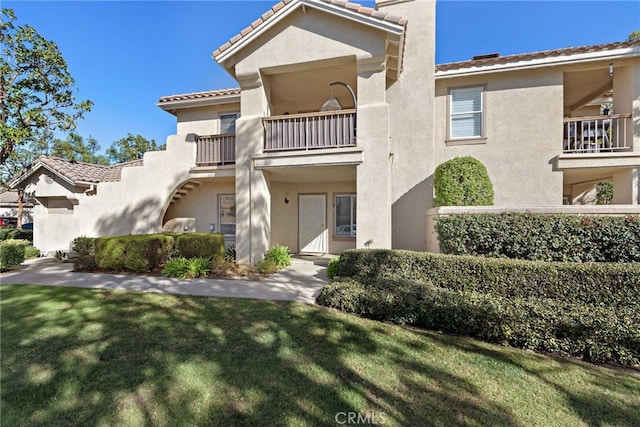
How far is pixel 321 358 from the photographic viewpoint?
13.1 ft

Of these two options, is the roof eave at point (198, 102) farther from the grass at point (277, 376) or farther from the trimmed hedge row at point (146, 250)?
the grass at point (277, 376)

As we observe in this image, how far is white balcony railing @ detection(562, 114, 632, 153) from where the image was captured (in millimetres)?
9500

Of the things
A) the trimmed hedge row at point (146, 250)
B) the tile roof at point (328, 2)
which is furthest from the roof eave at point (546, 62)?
the trimmed hedge row at point (146, 250)

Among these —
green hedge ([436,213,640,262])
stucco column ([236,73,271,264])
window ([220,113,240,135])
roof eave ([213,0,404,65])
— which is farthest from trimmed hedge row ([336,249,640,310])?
window ([220,113,240,135])

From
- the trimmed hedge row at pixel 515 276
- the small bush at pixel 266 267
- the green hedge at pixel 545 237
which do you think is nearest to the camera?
the trimmed hedge row at pixel 515 276

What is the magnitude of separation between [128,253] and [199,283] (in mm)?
3146

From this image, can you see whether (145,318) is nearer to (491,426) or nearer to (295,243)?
(491,426)

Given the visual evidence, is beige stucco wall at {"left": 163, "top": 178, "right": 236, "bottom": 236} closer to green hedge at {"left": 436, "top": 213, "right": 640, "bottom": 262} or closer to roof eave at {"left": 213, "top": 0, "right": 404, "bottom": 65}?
roof eave at {"left": 213, "top": 0, "right": 404, "bottom": 65}

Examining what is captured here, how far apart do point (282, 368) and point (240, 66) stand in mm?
9529

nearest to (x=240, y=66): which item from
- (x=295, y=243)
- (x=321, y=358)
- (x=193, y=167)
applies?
(x=193, y=167)

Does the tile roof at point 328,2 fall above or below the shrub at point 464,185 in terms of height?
above

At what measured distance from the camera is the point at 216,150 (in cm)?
1098

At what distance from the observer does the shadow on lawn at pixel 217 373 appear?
3.00 metres

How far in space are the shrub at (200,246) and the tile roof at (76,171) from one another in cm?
559
